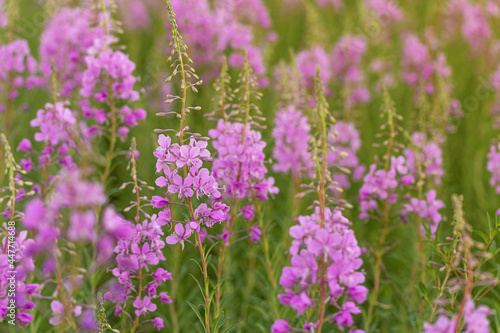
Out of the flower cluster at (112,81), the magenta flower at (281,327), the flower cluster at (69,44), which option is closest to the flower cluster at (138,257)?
the magenta flower at (281,327)

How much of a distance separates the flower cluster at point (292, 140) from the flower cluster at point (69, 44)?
1.44 m

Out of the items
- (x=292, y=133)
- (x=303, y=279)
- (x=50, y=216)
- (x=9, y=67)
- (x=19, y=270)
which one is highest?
(x=9, y=67)

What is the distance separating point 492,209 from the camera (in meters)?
4.29

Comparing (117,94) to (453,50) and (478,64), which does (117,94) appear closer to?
(478,64)

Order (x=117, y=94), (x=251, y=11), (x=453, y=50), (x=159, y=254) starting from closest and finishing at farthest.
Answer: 1. (x=159, y=254)
2. (x=117, y=94)
3. (x=251, y=11)
4. (x=453, y=50)

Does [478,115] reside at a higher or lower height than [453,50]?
lower

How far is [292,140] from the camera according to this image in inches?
133

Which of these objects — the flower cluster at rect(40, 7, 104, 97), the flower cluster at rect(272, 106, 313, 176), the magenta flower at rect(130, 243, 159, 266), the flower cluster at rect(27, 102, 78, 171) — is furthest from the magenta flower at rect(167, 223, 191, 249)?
the flower cluster at rect(40, 7, 104, 97)

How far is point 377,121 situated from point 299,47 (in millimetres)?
2464

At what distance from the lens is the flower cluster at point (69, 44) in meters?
3.71

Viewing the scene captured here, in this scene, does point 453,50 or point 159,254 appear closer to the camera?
point 159,254

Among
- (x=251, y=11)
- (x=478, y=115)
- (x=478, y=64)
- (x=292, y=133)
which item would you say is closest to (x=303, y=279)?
(x=292, y=133)

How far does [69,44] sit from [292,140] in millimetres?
1963

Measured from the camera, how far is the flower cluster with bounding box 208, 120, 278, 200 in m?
2.43
